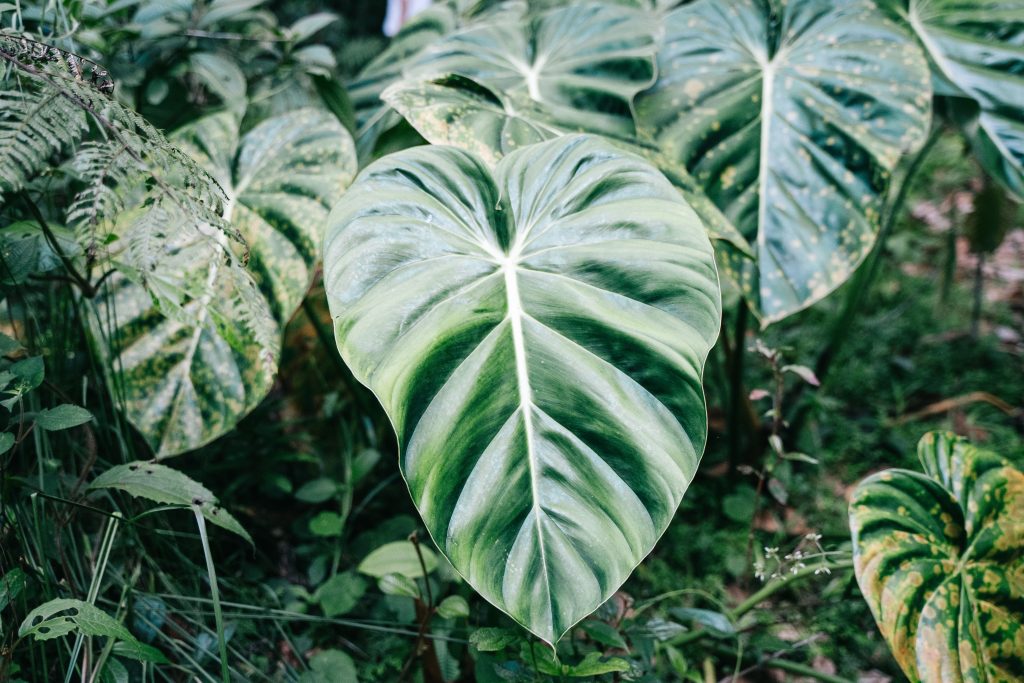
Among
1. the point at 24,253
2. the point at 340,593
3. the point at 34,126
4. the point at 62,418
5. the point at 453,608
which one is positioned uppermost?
the point at 34,126

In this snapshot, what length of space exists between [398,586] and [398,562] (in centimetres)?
10

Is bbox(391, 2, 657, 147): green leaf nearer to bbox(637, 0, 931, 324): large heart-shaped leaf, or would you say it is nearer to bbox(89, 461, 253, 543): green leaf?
bbox(637, 0, 931, 324): large heart-shaped leaf

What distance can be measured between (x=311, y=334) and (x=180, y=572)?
1.99ft

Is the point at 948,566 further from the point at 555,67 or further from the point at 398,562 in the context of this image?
the point at 555,67

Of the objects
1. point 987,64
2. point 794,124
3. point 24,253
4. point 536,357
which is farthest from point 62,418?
point 987,64

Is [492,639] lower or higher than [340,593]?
higher

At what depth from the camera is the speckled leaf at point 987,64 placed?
4.01ft

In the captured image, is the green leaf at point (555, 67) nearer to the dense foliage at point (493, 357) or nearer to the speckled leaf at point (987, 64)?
the dense foliage at point (493, 357)

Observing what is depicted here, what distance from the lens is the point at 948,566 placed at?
87 centimetres

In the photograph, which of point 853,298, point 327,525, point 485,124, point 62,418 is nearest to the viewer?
point 62,418

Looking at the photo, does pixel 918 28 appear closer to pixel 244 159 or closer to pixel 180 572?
pixel 244 159

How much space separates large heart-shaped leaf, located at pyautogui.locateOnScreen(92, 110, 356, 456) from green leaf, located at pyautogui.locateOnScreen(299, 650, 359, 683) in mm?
369

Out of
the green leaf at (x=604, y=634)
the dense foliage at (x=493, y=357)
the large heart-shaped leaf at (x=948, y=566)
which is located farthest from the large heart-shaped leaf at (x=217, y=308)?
the large heart-shaped leaf at (x=948, y=566)

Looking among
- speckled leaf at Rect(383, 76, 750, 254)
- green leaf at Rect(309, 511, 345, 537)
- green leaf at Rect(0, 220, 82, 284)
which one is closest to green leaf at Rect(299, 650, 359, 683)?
green leaf at Rect(309, 511, 345, 537)
